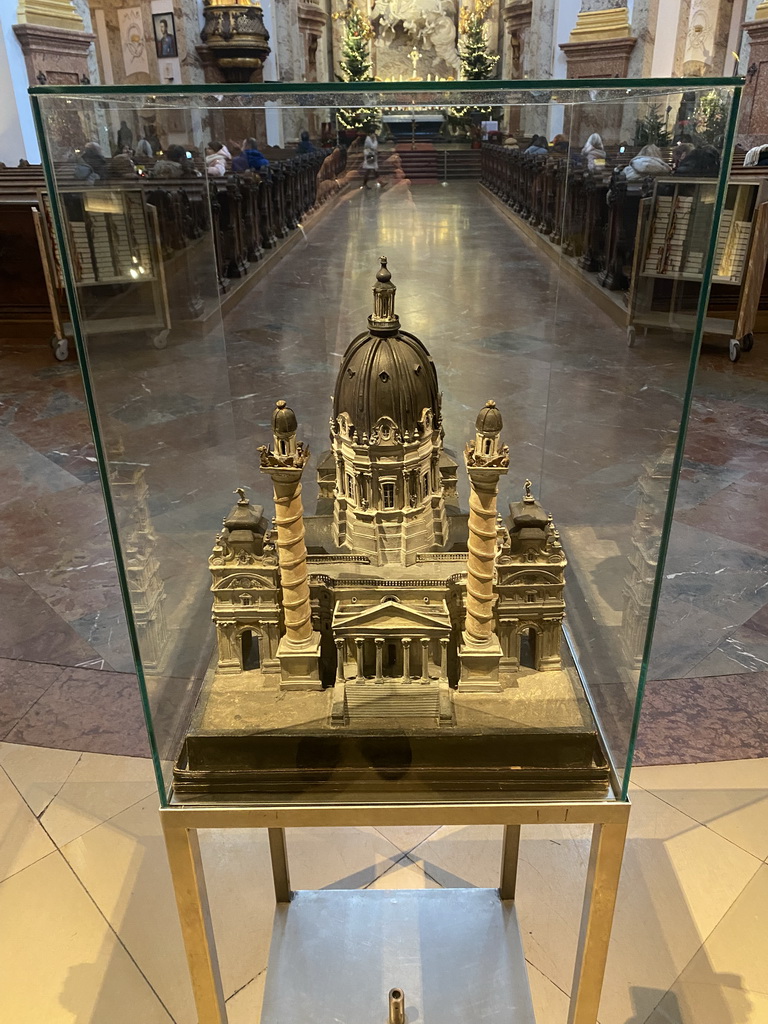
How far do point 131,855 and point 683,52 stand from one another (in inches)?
400

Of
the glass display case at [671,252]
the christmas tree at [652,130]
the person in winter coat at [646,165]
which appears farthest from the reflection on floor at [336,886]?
the christmas tree at [652,130]

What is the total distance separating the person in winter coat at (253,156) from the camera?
2.61 m


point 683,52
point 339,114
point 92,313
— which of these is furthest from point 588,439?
point 683,52

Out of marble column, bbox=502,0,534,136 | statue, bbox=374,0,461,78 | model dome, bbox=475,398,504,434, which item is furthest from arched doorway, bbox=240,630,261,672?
statue, bbox=374,0,461,78

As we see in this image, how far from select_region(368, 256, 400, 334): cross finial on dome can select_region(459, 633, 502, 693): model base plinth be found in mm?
1179

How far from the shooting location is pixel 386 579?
8.89 feet

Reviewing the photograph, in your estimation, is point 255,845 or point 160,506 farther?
point 255,845

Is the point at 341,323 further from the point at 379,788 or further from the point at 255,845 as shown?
the point at 255,845

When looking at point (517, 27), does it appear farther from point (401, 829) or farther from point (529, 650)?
point (401, 829)

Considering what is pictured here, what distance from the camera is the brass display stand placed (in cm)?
225

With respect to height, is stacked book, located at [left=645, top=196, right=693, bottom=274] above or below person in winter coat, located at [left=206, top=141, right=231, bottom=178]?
below

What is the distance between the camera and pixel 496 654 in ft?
8.32

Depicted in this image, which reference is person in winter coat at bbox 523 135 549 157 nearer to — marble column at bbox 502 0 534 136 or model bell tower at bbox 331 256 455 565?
model bell tower at bbox 331 256 455 565

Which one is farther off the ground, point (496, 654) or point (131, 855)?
point (496, 654)
